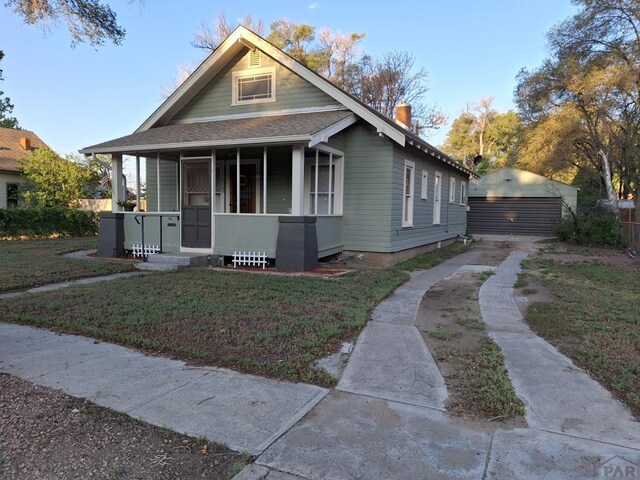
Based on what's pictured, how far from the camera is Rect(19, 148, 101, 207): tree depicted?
21.5 m

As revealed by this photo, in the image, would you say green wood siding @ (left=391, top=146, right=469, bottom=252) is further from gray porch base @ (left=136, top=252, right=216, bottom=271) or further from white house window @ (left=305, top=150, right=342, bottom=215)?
gray porch base @ (left=136, top=252, right=216, bottom=271)

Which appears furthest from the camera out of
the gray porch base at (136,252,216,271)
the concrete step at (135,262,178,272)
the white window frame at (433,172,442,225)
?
the white window frame at (433,172,442,225)

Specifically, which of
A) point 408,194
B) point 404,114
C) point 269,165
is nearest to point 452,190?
point 404,114

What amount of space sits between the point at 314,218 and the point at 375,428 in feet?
22.8

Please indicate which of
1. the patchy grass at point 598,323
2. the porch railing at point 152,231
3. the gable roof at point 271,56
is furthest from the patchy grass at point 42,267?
the patchy grass at point 598,323

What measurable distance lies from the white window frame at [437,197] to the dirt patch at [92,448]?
13.5 m

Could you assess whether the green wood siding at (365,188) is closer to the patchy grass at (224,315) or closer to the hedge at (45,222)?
the patchy grass at (224,315)

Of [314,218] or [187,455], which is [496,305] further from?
[187,455]

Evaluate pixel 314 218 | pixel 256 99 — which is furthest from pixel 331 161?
pixel 256 99

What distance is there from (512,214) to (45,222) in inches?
886

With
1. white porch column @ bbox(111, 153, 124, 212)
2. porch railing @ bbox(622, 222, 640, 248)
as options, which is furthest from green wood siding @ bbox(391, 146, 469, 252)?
white porch column @ bbox(111, 153, 124, 212)

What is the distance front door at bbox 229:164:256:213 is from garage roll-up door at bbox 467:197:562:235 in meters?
15.9

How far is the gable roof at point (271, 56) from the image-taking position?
10625 mm

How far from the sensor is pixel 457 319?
605cm
